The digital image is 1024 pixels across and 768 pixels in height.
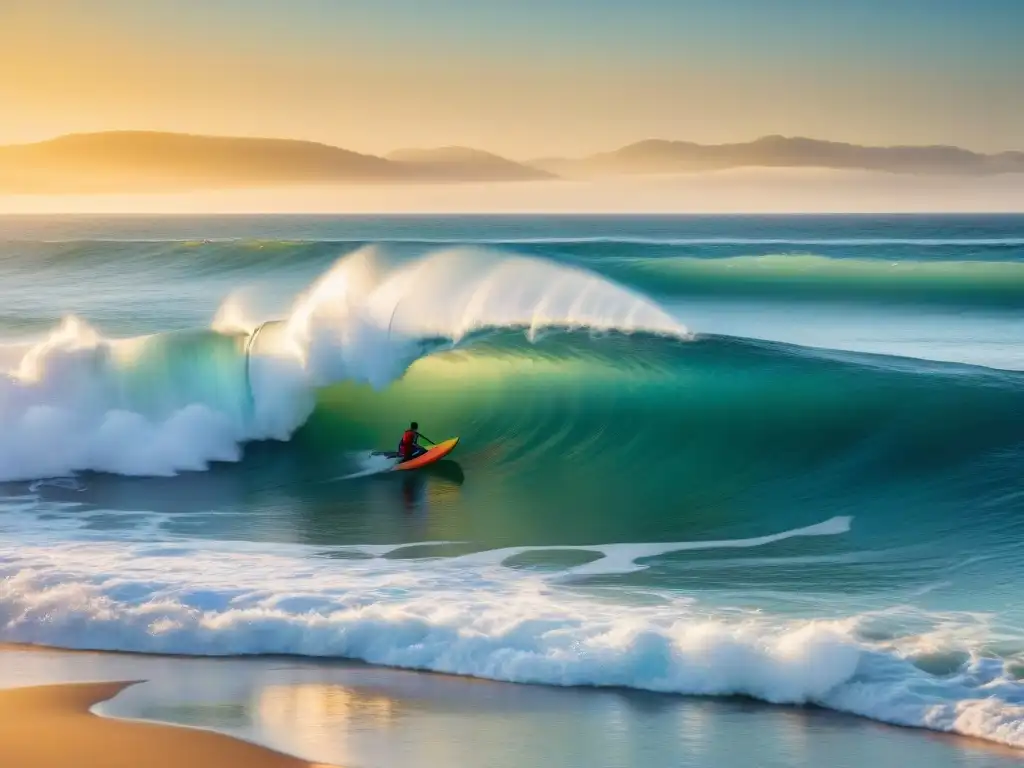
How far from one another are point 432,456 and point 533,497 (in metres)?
1.27

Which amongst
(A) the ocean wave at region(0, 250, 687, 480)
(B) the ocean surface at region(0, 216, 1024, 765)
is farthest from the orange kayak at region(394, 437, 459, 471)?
(A) the ocean wave at region(0, 250, 687, 480)

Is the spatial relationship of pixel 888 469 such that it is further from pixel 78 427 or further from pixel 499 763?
pixel 78 427

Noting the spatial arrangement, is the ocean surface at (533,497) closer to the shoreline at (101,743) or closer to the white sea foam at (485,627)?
the white sea foam at (485,627)

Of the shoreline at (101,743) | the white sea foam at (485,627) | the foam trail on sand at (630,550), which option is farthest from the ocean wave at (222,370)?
the shoreline at (101,743)

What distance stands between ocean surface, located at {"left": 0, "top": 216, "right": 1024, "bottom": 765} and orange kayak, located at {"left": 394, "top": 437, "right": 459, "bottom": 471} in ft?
0.57

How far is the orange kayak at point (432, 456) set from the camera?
1148 cm

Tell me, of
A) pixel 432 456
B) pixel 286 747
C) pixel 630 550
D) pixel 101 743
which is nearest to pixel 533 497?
pixel 432 456

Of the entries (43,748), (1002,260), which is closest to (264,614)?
(43,748)

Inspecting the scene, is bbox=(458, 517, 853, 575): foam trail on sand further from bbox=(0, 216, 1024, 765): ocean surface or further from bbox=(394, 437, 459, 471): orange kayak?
bbox=(394, 437, 459, 471): orange kayak

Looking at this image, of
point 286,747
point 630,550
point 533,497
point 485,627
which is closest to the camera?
point 286,747

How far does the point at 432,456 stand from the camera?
38.3 feet

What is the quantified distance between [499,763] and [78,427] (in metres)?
7.97

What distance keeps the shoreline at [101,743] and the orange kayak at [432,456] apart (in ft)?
17.9

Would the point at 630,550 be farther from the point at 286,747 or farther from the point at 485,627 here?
the point at 286,747
